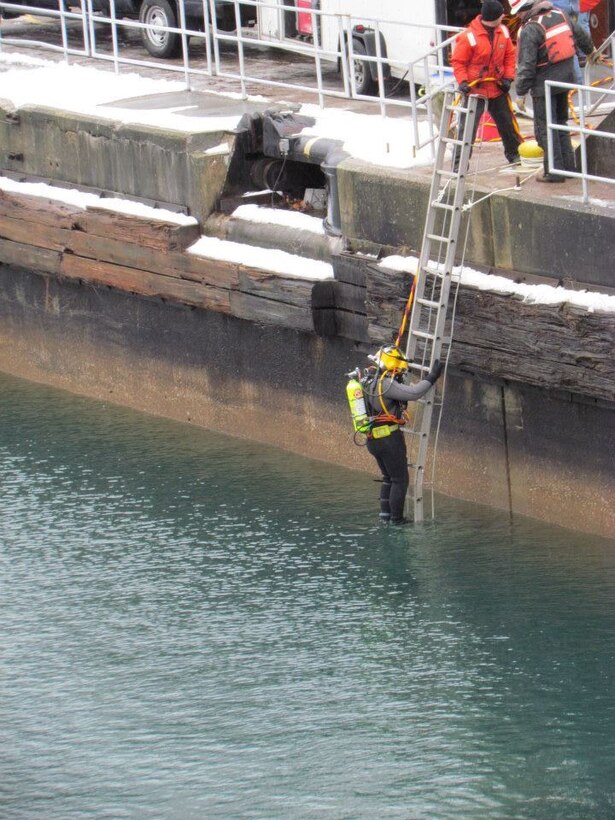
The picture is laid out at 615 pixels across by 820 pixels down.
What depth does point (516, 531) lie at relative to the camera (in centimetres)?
1345

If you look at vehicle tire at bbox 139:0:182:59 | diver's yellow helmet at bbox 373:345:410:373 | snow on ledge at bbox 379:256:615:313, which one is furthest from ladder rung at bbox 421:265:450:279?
vehicle tire at bbox 139:0:182:59

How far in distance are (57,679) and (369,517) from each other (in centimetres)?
382

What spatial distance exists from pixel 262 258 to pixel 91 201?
103 inches

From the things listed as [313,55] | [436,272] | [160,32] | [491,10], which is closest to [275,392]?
[436,272]

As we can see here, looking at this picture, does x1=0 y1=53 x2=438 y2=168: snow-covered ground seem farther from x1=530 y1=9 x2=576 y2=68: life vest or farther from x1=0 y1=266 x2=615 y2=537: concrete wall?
x1=0 y1=266 x2=615 y2=537: concrete wall

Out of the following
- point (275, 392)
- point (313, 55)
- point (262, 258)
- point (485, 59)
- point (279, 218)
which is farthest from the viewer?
point (313, 55)

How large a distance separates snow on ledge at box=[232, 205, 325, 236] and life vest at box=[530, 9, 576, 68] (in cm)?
293

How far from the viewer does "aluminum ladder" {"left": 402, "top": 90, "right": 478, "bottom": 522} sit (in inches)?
501

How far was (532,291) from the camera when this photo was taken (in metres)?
12.5

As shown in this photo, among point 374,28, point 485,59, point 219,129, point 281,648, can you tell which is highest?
point 374,28

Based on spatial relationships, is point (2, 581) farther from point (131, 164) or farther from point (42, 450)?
point (131, 164)

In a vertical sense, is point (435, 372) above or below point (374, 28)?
below

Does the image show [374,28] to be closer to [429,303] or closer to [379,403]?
[429,303]

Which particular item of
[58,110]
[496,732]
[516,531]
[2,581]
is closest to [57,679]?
[2,581]
